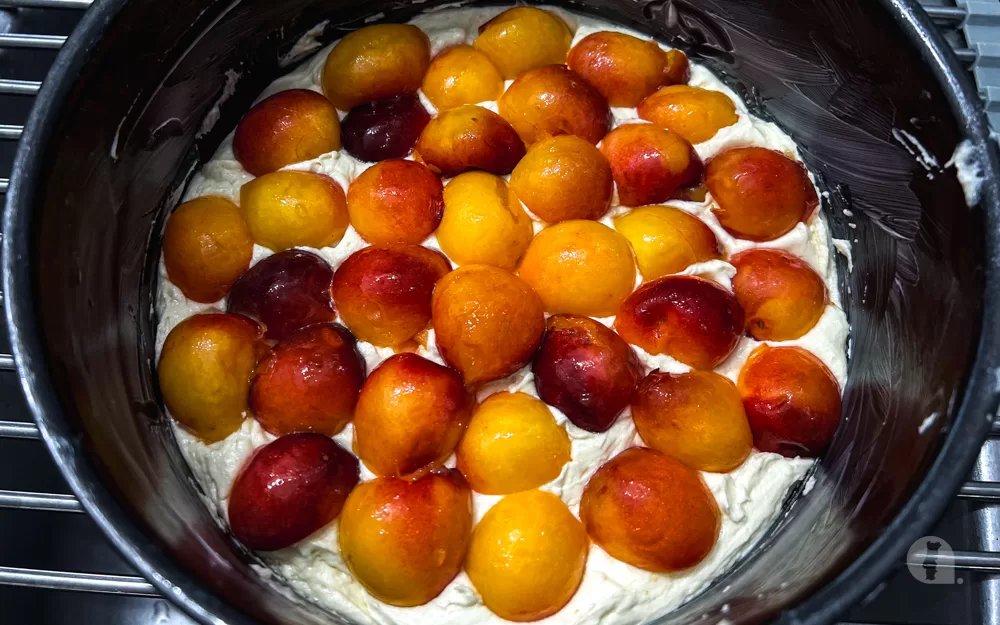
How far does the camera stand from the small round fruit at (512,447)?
3.04 feet

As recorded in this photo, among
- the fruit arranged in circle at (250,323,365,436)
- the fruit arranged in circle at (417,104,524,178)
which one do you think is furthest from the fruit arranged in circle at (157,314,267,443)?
the fruit arranged in circle at (417,104,524,178)

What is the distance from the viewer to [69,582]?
0.97 metres

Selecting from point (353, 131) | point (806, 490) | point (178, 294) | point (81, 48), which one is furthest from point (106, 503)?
point (806, 490)

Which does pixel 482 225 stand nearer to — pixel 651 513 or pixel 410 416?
pixel 410 416

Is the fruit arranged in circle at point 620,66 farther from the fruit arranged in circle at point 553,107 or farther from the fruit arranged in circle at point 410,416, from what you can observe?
the fruit arranged in circle at point 410,416

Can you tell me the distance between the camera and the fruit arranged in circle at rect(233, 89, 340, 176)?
1.12m

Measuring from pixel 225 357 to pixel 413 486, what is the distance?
1.03 ft

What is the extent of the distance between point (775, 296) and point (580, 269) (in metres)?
0.30

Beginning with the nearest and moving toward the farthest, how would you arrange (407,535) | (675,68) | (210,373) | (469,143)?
(407,535)
(210,373)
(469,143)
(675,68)

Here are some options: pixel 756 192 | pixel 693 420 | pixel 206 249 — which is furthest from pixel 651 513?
pixel 206 249

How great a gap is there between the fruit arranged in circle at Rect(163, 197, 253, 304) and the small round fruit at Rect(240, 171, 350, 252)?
28mm

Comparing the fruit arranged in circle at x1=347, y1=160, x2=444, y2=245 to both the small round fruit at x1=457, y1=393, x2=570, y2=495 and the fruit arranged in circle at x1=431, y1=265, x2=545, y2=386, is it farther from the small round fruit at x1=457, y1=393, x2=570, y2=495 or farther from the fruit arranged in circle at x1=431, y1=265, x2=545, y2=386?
the small round fruit at x1=457, y1=393, x2=570, y2=495

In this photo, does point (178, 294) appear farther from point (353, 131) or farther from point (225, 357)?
point (353, 131)

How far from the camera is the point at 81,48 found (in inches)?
34.9
